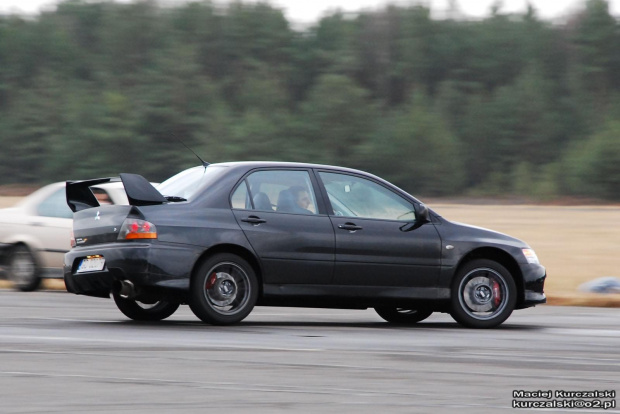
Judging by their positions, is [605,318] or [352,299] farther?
[605,318]

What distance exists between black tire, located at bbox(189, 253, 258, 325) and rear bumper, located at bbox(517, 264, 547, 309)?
2.78 meters

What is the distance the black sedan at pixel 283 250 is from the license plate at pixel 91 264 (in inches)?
0.5

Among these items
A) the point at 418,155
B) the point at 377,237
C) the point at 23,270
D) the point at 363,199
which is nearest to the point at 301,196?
the point at 363,199

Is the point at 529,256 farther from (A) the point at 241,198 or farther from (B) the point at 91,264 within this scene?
(B) the point at 91,264

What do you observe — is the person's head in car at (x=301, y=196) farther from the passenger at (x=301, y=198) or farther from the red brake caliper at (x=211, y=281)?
the red brake caliper at (x=211, y=281)

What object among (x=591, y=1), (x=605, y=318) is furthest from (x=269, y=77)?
(x=605, y=318)

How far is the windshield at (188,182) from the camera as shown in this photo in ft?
34.8

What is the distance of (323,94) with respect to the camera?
10200cm

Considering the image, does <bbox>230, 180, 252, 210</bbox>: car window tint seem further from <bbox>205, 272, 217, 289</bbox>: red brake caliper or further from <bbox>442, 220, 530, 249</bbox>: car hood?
<bbox>442, 220, 530, 249</bbox>: car hood

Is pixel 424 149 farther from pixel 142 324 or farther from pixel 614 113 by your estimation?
pixel 142 324

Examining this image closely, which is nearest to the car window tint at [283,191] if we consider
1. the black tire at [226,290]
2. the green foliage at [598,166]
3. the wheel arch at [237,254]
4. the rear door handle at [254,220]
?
the rear door handle at [254,220]

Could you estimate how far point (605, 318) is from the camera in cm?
1290

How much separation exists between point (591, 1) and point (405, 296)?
10444cm

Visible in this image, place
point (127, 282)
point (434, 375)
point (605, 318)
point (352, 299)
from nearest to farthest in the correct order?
point (434, 375) < point (127, 282) < point (352, 299) < point (605, 318)
